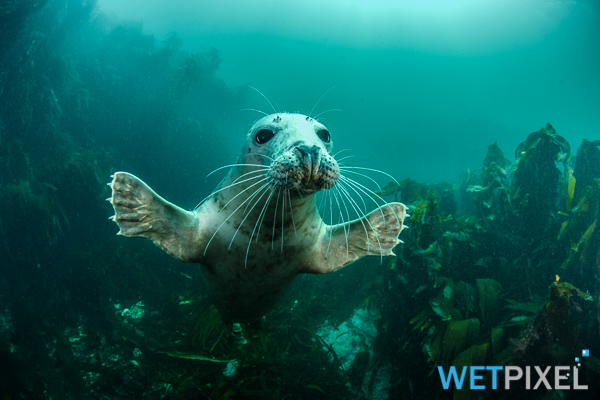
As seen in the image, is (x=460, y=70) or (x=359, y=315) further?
(x=460, y=70)

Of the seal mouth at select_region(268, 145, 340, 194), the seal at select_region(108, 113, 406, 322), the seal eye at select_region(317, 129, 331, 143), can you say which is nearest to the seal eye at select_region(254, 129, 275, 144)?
the seal at select_region(108, 113, 406, 322)

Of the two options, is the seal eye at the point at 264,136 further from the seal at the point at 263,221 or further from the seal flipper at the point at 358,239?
Result: the seal flipper at the point at 358,239

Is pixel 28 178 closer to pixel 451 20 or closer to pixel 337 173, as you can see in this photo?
pixel 337 173

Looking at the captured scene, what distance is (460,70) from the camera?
38.7 m

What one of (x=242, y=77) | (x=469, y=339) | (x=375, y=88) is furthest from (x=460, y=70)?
(x=469, y=339)

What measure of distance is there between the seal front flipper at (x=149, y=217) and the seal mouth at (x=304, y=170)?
0.81 meters

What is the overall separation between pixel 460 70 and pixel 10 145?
4672cm

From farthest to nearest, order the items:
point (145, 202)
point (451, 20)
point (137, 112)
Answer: point (451, 20)
point (137, 112)
point (145, 202)

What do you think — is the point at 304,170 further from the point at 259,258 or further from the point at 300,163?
the point at 259,258

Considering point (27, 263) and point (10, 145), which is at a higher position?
point (10, 145)

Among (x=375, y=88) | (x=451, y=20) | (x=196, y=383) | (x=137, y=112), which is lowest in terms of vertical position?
(x=196, y=383)

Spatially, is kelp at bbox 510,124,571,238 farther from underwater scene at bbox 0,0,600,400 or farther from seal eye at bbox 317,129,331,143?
seal eye at bbox 317,129,331,143

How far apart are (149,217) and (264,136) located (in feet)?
2.84

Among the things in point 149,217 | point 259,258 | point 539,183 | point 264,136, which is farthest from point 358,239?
point 539,183
